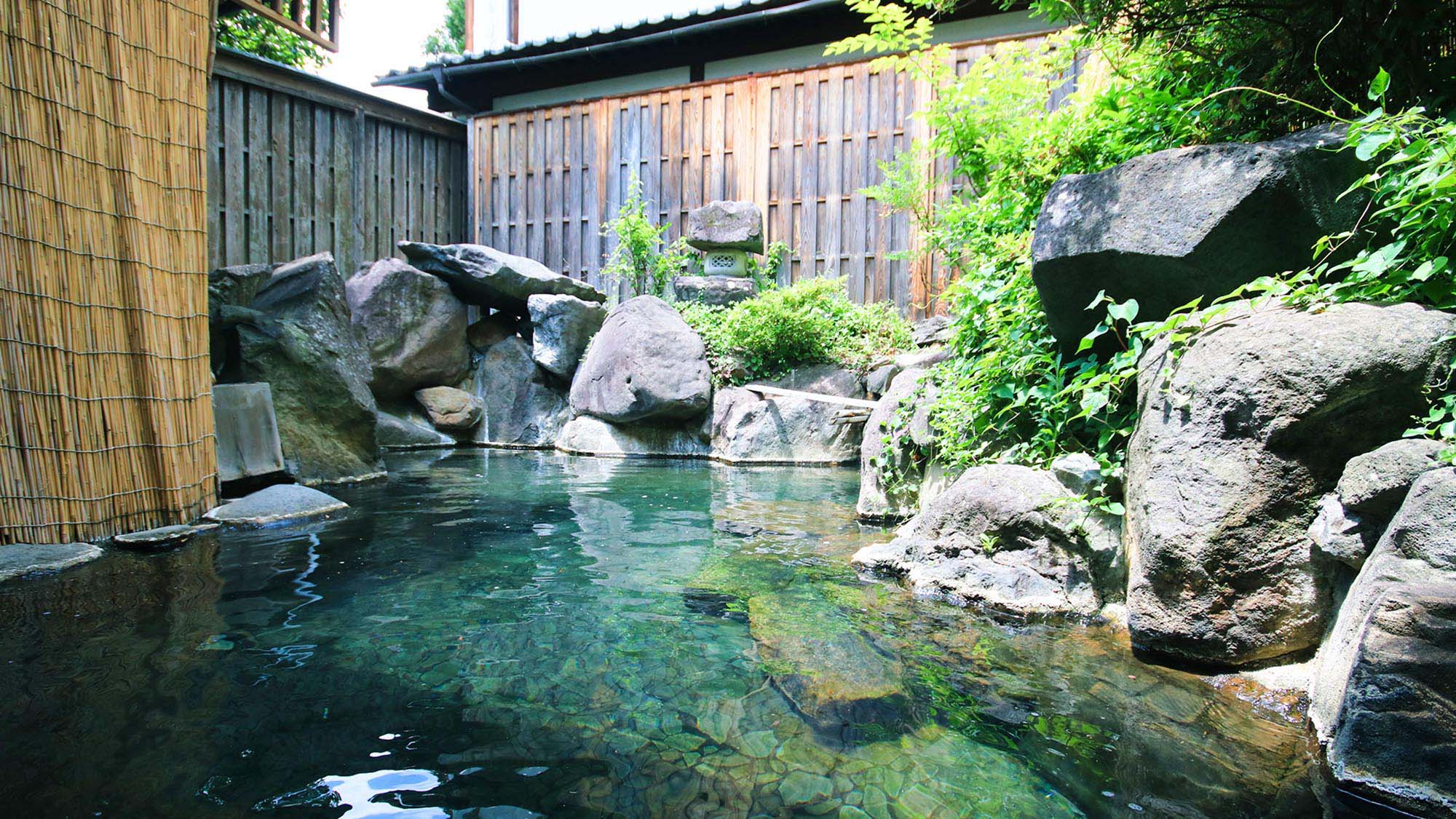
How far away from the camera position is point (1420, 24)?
3.04 meters

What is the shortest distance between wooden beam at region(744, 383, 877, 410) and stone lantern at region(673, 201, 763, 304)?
1.83 m

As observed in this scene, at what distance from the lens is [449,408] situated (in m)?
9.89

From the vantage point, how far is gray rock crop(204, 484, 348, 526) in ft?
15.0

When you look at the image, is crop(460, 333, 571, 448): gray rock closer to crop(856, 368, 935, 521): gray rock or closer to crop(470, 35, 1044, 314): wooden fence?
crop(470, 35, 1044, 314): wooden fence

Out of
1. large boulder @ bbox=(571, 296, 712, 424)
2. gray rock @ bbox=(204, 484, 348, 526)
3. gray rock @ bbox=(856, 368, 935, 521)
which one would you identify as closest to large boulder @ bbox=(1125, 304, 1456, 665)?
gray rock @ bbox=(856, 368, 935, 521)

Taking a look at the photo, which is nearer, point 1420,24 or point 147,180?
point 1420,24

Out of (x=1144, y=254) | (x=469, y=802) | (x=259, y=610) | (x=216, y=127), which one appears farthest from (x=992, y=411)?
(x=216, y=127)

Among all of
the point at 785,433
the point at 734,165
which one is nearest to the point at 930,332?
the point at 785,433

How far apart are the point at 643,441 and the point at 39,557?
5955mm

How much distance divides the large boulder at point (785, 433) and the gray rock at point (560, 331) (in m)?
2.36

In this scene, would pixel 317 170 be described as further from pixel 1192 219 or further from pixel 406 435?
pixel 1192 219

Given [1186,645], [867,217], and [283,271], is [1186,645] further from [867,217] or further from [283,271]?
[867,217]

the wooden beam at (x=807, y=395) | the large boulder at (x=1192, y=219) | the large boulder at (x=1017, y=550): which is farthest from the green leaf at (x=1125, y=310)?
the wooden beam at (x=807, y=395)

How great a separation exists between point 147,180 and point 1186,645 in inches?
199
